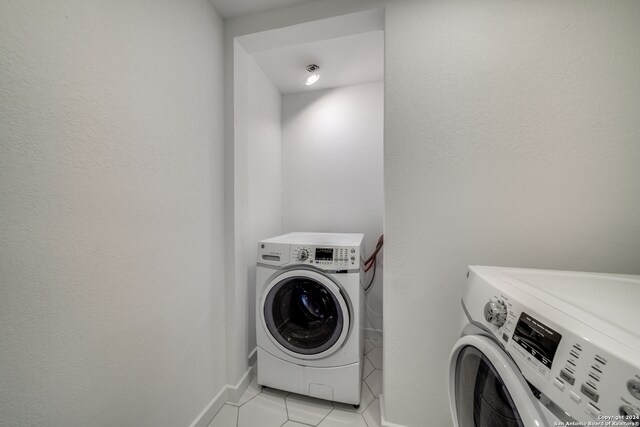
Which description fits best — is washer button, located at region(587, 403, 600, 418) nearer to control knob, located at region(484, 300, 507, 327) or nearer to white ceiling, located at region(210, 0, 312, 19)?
control knob, located at region(484, 300, 507, 327)

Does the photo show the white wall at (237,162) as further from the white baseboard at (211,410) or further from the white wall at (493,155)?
the white wall at (493,155)

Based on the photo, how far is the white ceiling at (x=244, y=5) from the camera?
1215 millimetres

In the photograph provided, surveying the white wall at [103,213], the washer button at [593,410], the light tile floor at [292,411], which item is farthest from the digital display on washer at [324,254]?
the washer button at [593,410]

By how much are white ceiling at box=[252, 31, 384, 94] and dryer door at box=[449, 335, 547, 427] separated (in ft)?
5.71

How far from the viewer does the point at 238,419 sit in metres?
1.21

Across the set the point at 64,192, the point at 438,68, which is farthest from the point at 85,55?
the point at 438,68

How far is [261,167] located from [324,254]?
0.97m

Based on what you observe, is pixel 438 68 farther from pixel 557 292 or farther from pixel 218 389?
pixel 218 389

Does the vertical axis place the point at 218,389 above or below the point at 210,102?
below

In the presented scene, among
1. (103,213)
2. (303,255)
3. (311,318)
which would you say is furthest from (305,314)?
(103,213)

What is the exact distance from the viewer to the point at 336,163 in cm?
209

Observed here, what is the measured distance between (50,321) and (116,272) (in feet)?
0.61

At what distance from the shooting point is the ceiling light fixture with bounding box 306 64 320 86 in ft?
5.78

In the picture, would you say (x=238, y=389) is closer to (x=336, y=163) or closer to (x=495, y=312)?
(x=495, y=312)
